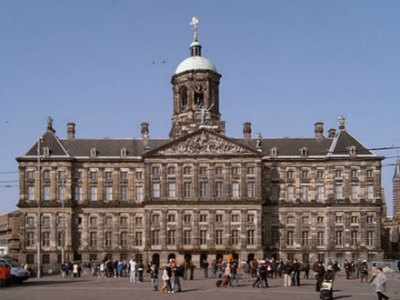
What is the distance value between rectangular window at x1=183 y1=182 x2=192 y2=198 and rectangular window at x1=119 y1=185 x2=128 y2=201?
7145 mm

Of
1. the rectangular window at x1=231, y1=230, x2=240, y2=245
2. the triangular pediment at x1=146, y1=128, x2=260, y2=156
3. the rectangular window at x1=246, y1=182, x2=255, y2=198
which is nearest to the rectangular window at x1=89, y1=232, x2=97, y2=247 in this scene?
the triangular pediment at x1=146, y1=128, x2=260, y2=156

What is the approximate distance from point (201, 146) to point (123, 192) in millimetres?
10517

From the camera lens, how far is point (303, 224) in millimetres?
76250

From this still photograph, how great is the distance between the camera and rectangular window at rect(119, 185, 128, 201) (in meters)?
76.8

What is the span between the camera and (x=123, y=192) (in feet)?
252

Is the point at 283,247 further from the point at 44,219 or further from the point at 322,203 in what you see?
the point at 44,219

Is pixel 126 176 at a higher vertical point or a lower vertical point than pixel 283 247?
higher

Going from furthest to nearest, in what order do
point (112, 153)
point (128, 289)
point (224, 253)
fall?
point (112, 153) < point (224, 253) < point (128, 289)

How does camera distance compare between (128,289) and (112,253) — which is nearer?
(128,289)

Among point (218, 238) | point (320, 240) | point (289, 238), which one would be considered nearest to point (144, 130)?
point (218, 238)

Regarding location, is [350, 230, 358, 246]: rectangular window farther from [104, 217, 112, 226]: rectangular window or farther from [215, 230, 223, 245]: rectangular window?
[104, 217, 112, 226]: rectangular window

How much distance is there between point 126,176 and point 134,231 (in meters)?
6.20

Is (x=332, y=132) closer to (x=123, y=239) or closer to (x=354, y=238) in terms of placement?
(x=354, y=238)

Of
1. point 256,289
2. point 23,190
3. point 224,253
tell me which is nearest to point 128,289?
point 256,289
